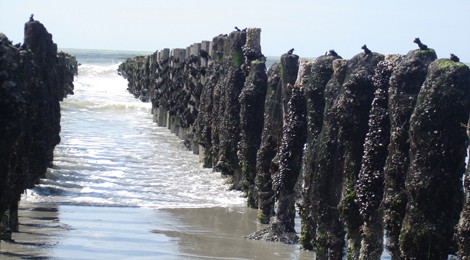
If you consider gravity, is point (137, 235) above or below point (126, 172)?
above

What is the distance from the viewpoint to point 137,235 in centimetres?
1180

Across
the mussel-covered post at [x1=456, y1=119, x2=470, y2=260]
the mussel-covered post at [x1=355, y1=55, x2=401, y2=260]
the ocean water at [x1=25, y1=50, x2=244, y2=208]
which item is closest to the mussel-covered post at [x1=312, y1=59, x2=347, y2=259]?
the mussel-covered post at [x1=355, y1=55, x2=401, y2=260]

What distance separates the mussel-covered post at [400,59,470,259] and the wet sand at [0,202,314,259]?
297cm

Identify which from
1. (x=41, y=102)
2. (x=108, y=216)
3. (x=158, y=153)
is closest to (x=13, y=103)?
(x=41, y=102)

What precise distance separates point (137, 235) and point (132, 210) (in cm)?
234

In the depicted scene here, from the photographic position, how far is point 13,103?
292 inches

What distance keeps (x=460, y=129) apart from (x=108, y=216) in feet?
21.3

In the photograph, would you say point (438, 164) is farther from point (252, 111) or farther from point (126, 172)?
point (126, 172)

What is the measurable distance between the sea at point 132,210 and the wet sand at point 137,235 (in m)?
0.01

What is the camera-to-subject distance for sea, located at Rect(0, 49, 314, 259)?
1074 centimetres

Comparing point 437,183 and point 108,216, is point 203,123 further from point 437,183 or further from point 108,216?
point 437,183

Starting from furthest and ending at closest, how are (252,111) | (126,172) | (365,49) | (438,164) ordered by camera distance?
1. (126,172)
2. (252,111)
3. (365,49)
4. (438,164)

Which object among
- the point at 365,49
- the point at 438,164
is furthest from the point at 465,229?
the point at 365,49

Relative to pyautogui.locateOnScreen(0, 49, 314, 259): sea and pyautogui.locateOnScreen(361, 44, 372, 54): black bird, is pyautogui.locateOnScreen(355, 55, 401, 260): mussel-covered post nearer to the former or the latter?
pyautogui.locateOnScreen(361, 44, 372, 54): black bird
